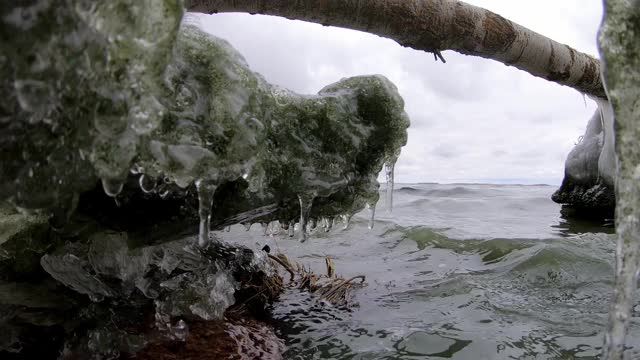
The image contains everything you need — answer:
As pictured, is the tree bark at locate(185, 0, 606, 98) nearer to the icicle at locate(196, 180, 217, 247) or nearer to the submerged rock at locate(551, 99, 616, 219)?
the icicle at locate(196, 180, 217, 247)

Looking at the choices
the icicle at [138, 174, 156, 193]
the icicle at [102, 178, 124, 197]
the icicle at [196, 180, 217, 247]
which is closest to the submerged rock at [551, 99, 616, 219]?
the icicle at [196, 180, 217, 247]

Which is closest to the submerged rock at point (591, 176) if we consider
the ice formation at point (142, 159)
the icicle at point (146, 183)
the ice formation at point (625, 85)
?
the ice formation at point (142, 159)

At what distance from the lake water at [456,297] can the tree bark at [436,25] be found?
7.03 feet

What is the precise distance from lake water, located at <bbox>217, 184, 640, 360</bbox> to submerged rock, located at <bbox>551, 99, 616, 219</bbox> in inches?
72.3

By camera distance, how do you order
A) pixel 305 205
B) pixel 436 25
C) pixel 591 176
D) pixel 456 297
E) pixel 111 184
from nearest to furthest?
pixel 111 184 < pixel 436 25 < pixel 305 205 < pixel 456 297 < pixel 591 176

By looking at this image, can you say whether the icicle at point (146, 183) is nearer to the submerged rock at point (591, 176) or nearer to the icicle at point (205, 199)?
the icicle at point (205, 199)

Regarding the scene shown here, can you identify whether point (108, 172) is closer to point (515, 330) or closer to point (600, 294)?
point (515, 330)

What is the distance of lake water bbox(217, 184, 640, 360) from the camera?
3.75 meters

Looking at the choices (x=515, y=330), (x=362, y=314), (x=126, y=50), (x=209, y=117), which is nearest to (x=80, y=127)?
(x=126, y=50)

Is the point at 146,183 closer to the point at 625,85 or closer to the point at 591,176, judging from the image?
the point at 625,85

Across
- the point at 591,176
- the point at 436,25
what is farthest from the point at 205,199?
the point at 591,176

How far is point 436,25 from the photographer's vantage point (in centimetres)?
281

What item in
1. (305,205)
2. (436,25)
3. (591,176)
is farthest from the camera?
(591,176)

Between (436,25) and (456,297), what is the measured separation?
Result: 3164 millimetres
